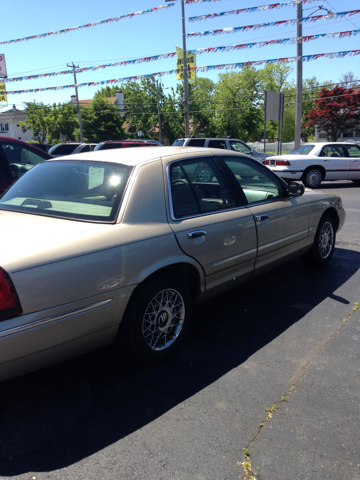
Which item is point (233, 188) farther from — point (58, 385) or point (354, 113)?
point (354, 113)

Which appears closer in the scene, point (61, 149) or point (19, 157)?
point (19, 157)

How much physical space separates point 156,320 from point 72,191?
1.21 m

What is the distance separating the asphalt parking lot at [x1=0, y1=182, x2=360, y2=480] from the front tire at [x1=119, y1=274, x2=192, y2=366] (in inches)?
5.7

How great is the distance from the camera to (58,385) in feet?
9.55

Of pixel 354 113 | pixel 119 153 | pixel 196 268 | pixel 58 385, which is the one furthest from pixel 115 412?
pixel 354 113

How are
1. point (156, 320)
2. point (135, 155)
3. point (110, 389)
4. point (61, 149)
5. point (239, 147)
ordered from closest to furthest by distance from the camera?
point (110, 389), point (156, 320), point (135, 155), point (239, 147), point (61, 149)

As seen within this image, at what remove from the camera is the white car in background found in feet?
45.0

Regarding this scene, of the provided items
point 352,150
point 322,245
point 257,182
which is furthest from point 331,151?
point 257,182

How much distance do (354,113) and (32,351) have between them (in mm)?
43511

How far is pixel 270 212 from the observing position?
4.14 m

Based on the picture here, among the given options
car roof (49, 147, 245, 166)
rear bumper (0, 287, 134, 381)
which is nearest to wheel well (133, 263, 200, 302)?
rear bumper (0, 287, 134, 381)

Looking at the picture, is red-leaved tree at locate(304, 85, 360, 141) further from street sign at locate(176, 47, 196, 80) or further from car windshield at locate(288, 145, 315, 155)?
car windshield at locate(288, 145, 315, 155)

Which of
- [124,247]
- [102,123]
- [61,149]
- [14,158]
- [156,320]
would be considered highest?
[102,123]

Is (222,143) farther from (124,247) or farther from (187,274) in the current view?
(124,247)
